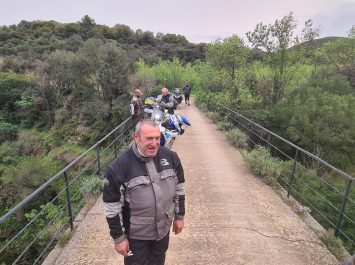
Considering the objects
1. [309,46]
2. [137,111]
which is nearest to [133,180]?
[137,111]

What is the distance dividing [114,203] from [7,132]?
33.3m

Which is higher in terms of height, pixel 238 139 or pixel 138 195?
pixel 138 195

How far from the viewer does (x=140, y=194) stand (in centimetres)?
264

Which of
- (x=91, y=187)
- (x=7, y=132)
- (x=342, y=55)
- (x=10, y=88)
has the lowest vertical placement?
(x=7, y=132)

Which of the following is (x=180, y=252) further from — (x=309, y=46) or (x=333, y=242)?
(x=309, y=46)

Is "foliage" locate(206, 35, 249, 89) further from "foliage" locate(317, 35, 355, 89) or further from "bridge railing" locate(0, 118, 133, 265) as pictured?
"foliage" locate(317, 35, 355, 89)

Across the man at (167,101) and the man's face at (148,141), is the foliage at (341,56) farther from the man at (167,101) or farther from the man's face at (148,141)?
the man's face at (148,141)

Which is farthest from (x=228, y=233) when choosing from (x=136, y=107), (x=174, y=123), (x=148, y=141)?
(x=136, y=107)

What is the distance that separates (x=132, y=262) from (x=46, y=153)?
26.9 meters

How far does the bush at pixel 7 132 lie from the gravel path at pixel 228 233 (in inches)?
1154

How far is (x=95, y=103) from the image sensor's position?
941 inches

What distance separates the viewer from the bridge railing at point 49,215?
425 centimetres

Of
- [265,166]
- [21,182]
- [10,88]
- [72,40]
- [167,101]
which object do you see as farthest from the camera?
[72,40]

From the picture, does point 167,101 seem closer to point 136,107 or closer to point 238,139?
point 136,107
